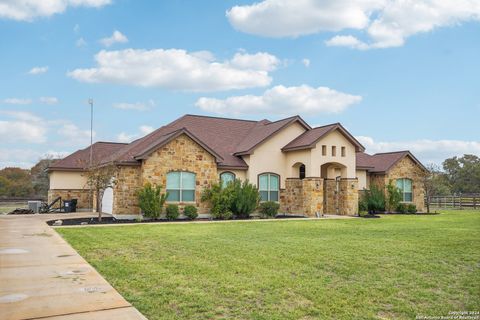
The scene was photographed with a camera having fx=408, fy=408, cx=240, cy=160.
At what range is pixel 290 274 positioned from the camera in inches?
319

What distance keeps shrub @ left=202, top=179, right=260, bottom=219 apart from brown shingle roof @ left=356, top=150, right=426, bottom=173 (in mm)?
10487

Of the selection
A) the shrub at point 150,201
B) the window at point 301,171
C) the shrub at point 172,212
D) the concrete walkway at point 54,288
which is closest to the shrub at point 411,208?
the window at point 301,171

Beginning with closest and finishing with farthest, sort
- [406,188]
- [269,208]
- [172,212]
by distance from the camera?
[172,212]
[269,208]
[406,188]

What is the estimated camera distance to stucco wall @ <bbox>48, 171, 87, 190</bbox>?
28.0 meters

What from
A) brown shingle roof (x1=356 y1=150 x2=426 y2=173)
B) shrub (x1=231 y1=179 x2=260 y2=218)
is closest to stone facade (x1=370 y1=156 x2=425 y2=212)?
brown shingle roof (x1=356 y1=150 x2=426 y2=173)

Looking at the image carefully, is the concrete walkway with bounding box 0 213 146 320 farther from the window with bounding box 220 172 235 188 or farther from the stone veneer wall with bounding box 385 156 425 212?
the stone veneer wall with bounding box 385 156 425 212

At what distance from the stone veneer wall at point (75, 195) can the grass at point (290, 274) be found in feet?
50.4

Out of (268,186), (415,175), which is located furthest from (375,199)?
(268,186)

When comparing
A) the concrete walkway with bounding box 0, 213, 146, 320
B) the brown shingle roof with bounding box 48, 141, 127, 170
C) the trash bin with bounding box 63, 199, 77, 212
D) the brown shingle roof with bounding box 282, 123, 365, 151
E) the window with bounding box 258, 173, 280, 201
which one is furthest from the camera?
the brown shingle roof with bounding box 48, 141, 127, 170

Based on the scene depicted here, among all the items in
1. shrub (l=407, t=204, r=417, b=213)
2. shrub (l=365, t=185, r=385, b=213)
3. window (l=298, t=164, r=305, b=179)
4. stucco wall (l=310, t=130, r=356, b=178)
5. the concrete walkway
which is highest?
stucco wall (l=310, t=130, r=356, b=178)

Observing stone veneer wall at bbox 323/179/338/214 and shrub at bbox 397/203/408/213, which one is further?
shrub at bbox 397/203/408/213

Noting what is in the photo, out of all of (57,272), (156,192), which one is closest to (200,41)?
(156,192)

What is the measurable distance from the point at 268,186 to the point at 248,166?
201 centimetres

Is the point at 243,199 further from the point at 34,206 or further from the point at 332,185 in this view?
the point at 34,206
